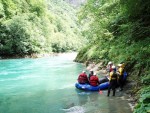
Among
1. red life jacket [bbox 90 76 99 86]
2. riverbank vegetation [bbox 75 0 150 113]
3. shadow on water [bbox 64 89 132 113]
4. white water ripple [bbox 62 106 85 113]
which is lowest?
white water ripple [bbox 62 106 85 113]

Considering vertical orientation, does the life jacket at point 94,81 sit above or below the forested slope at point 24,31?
below

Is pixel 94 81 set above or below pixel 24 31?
below

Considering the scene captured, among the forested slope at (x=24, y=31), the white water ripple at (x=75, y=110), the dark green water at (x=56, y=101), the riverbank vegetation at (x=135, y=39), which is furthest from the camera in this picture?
the forested slope at (x=24, y=31)

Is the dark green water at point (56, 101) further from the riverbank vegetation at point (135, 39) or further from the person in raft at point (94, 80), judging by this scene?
the riverbank vegetation at point (135, 39)

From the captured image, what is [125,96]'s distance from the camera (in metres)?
14.1

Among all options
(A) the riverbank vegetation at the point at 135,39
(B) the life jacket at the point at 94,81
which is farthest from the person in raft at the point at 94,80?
(A) the riverbank vegetation at the point at 135,39

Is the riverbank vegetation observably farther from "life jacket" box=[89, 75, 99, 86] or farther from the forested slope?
the forested slope

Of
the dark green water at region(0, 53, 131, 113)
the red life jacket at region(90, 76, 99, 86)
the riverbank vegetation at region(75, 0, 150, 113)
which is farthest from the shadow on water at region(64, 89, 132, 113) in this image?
the red life jacket at region(90, 76, 99, 86)

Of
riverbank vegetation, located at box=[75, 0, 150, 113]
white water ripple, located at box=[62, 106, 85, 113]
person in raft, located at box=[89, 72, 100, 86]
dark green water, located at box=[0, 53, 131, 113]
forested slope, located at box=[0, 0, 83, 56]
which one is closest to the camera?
riverbank vegetation, located at box=[75, 0, 150, 113]

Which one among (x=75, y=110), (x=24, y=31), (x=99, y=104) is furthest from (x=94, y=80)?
(x=24, y=31)

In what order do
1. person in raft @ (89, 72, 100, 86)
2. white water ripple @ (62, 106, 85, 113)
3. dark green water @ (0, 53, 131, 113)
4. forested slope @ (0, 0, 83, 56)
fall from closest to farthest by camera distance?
white water ripple @ (62, 106, 85, 113) < dark green water @ (0, 53, 131, 113) < person in raft @ (89, 72, 100, 86) < forested slope @ (0, 0, 83, 56)

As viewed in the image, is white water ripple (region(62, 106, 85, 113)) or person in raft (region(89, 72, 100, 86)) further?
person in raft (region(89, 72, 100, 86))

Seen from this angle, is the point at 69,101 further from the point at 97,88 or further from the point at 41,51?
the point at 41,51

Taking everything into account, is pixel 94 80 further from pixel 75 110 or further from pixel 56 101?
pixel 75 110
